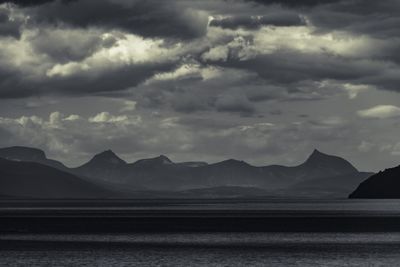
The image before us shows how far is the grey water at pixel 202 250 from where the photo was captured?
306ft

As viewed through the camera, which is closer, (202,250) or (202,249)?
(202,250)

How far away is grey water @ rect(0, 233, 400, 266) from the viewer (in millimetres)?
93375

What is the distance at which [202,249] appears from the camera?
112m

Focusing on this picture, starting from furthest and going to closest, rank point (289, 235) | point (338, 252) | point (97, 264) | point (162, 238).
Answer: point (289, 235), point (162, 238), point (338, 252), point (97, 264)

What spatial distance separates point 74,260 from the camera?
313 ft

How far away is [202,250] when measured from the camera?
4333 inches

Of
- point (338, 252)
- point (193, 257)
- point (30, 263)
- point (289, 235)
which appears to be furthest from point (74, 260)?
point (289, 235)

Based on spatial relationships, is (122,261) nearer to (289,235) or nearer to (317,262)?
(317,262)

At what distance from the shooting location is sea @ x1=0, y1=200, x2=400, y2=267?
93.4 m

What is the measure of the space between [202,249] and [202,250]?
182 centimetres

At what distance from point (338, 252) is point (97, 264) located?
36.6 metres

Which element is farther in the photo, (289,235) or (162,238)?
(289,235)

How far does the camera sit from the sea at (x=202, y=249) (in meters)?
93.4

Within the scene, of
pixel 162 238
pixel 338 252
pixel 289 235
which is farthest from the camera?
pixel 289 235
